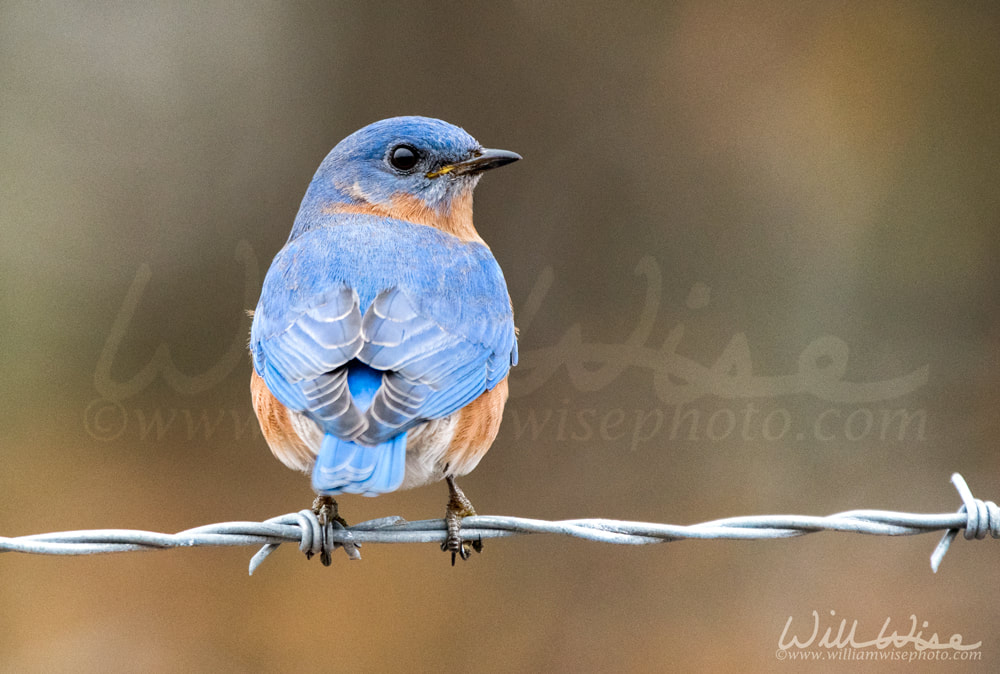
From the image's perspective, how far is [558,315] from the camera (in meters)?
6.65

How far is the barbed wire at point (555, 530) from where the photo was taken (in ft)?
8.82

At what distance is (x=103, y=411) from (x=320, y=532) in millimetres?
3673

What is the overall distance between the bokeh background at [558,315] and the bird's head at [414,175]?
203 cm

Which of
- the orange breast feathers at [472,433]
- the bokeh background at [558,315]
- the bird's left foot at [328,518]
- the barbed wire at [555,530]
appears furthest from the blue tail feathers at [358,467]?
→ the bokeh background at [558,315]

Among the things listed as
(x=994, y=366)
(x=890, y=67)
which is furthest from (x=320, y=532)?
(x=890, y=67)

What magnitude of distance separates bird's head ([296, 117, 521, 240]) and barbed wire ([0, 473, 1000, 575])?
172 centimetres

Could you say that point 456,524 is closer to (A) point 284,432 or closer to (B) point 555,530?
(B) point 555,530

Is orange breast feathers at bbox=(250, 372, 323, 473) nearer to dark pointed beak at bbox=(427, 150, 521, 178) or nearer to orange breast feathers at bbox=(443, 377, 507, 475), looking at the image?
orange breast feathers at bbox=(443, 377, 507, 475)

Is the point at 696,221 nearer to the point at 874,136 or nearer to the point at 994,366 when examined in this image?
the point at 874,136

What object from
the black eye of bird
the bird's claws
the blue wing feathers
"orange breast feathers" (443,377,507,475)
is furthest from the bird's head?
the bird's claws

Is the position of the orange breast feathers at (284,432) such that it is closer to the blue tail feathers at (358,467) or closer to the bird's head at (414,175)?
the blue tail feathers at (358,467)

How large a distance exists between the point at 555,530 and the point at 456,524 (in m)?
0.42

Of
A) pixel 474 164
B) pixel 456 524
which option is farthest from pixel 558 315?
pixel 456 524

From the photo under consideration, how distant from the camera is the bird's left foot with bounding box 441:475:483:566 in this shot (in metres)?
3.40
